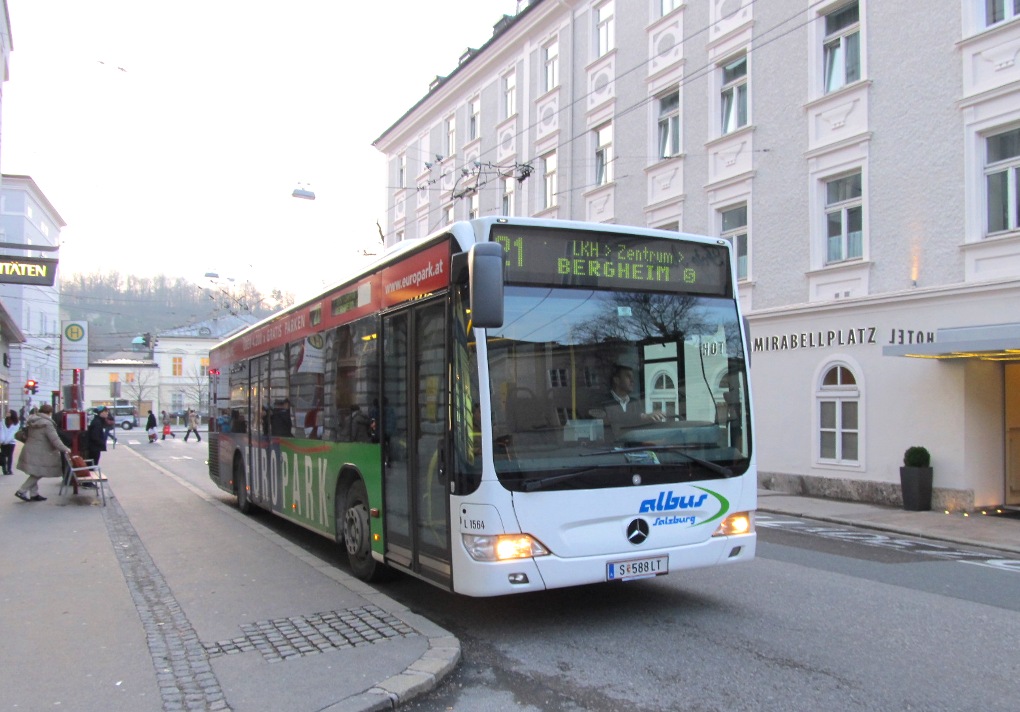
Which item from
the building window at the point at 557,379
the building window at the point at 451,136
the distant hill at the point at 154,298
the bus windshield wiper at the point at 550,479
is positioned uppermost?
the building window at the point at 451,136

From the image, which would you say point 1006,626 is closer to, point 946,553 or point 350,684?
point 946,553

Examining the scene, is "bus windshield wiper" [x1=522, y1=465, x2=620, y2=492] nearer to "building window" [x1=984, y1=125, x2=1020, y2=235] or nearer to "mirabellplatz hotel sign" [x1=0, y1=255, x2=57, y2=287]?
"mirabellplatz hotel sign" [x1=0, y1=255, x2=57, y2=287]

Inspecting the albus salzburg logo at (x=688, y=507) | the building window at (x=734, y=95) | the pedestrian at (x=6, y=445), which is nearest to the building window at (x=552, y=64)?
the building window at (x=734, y=95)

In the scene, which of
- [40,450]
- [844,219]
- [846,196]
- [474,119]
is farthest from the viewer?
[474,119]

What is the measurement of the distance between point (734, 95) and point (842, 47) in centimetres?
301

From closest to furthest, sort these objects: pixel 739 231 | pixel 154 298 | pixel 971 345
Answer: pixel 971 345 → pixel 739 231 → pixel 154 298

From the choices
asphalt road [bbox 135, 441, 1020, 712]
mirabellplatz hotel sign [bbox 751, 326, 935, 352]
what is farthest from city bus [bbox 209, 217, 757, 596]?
mirabellplatz hotel sign [bbox 751, 326, 935, 352]

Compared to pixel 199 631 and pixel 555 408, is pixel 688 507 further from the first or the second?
pixel 199 631

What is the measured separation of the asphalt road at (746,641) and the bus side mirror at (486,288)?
2199mm

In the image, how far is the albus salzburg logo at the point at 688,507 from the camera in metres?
6.06

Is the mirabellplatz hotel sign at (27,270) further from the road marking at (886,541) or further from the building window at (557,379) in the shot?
the road marking at (886,541)

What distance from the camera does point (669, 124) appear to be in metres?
20.8

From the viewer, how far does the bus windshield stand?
5715 mm

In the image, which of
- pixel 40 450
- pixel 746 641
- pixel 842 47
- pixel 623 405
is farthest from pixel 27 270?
pixel 842 47
